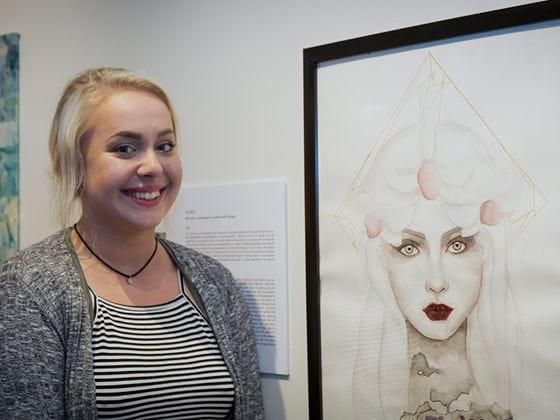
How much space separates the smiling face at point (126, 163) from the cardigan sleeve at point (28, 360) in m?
0.22

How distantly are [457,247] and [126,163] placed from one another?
665mm

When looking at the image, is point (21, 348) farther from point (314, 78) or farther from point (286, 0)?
point (286, 0)

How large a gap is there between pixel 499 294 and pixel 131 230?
0.73 meters

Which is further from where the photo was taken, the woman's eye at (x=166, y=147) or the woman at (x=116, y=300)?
the woman's eye at (x=166, y=147)

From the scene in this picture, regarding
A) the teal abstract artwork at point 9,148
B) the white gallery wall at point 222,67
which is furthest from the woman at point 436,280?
the teal abstract artwork at point 9,148

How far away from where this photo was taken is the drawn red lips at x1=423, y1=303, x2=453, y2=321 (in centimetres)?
110

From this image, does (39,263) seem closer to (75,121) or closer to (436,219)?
(75,121)

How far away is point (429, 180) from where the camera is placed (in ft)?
3.68

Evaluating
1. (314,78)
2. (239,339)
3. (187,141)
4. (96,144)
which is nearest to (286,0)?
(314,78)

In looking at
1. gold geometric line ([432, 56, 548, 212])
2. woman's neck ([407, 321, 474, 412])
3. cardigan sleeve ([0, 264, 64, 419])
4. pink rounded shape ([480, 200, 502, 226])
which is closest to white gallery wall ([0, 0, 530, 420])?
gold geometric line ([432, 56, 548, 212])

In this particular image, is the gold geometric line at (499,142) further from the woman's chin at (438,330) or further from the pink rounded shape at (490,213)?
the woman's chin at (438,330)

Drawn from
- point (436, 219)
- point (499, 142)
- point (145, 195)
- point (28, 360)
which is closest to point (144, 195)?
point (145, 195)

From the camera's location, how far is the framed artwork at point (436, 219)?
103 cm

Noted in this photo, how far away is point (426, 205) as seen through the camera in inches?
44.3
